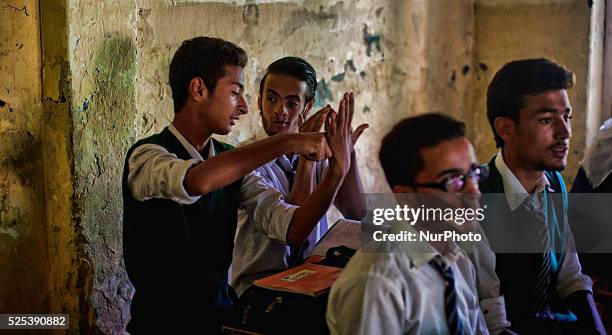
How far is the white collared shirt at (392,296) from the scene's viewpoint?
1.51 metres

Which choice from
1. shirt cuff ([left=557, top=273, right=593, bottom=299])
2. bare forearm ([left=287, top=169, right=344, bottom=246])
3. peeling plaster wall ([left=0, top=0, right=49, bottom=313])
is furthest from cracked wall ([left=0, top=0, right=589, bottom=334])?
shirt cuff ([left=557, top=273, right=593, bottom=299])

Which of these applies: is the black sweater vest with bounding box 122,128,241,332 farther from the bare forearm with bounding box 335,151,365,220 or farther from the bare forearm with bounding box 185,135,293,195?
the bare forearm with bounding box 335,151,365,220

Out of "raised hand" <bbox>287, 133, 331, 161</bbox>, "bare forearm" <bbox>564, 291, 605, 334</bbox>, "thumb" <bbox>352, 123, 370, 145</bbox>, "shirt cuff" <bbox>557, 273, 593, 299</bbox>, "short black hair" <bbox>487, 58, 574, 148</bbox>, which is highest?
"short black hair" <bbox>487, 58, 574, 148</bbox>

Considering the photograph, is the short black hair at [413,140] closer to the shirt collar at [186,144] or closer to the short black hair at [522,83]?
the short black hair at [522,83]

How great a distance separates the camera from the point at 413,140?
169cm

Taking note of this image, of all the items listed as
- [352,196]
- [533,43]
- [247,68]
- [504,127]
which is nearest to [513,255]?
[504,127]

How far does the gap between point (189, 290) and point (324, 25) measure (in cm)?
229

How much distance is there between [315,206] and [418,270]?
0.60m

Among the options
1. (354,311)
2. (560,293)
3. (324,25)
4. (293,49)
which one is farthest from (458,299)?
(324,25)

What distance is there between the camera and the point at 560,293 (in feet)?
7.18

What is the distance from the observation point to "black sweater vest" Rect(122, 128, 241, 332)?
203 centimetres

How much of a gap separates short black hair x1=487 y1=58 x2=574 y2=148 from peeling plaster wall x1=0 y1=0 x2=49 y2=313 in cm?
166

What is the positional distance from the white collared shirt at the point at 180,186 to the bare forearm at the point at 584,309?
952 millimetres

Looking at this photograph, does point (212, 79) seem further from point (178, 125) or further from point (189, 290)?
point (189, 290)
